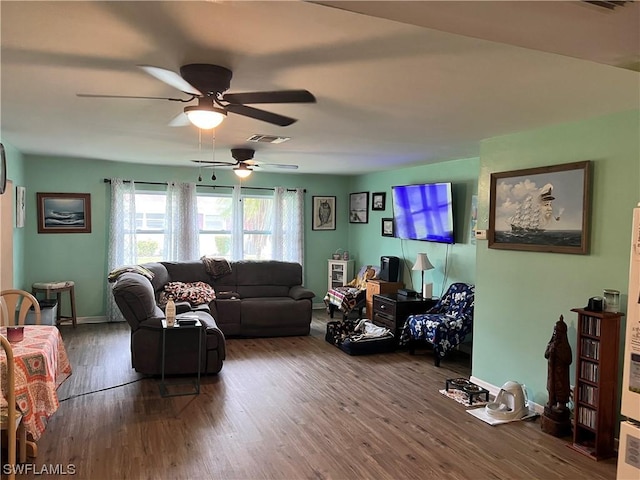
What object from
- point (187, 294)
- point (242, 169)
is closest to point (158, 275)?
point (187, 294)

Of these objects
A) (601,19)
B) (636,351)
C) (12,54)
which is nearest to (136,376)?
(12,54)

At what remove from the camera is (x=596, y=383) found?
3123 mm

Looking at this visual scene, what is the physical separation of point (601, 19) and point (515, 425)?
119 inches

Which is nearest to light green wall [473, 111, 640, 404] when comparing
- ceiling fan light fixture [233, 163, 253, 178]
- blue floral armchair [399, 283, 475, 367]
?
blue floral armchair [399, 283, 475, 367]

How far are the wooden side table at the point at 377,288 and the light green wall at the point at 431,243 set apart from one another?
0.22m

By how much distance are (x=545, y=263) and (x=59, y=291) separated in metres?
5.77

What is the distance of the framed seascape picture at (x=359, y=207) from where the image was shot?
7.84 m

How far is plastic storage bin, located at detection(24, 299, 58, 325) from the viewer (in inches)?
215

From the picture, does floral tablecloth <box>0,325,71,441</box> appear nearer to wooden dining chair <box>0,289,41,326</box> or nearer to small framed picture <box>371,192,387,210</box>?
wooden dining chair <box>0,289,41,326</box>

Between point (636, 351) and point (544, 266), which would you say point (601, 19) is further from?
point (544, 266)

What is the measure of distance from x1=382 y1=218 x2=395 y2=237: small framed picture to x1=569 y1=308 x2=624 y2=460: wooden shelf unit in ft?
13.2

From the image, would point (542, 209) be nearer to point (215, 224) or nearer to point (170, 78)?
point (170, 78)

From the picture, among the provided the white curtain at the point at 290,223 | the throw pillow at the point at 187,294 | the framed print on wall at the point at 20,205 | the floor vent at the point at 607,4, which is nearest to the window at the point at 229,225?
the white curtain at the point at 290,223

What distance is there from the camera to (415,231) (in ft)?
20.7
